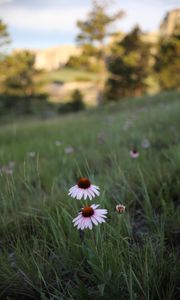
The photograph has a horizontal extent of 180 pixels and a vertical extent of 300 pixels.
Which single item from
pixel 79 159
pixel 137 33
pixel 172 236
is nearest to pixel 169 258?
pixel 172 236

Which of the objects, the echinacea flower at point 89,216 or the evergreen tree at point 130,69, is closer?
the echinacea flower at point 89,216

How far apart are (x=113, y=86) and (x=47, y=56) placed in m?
69.6

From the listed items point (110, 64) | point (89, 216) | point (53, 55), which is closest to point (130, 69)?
point (110, 64)

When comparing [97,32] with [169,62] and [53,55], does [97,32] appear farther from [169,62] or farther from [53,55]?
[53,55]

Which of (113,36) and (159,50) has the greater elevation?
(113,36)

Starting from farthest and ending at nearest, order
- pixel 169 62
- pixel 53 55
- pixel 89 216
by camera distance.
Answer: pixel 53 55
pixel 169 62
pixel 89 216

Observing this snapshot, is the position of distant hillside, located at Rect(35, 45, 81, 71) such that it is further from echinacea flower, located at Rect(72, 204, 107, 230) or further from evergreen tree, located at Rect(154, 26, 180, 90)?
echinacea flower, located at Rect(72, 204, 107, 230)

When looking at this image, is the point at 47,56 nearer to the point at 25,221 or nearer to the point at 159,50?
the point at 159,50

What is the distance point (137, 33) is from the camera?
31.1 metres

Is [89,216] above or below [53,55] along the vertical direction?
below

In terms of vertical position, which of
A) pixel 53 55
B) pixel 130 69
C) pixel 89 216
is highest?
pixel 53 55

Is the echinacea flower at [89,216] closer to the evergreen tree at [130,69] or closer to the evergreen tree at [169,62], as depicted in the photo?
the evergreen tree at [130,69]

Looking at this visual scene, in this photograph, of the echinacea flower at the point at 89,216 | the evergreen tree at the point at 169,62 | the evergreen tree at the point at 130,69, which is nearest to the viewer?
the echinacea flower at the point at 89,216

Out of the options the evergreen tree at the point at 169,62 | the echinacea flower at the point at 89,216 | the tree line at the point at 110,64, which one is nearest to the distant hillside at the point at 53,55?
the tree line at the point at 110,64
